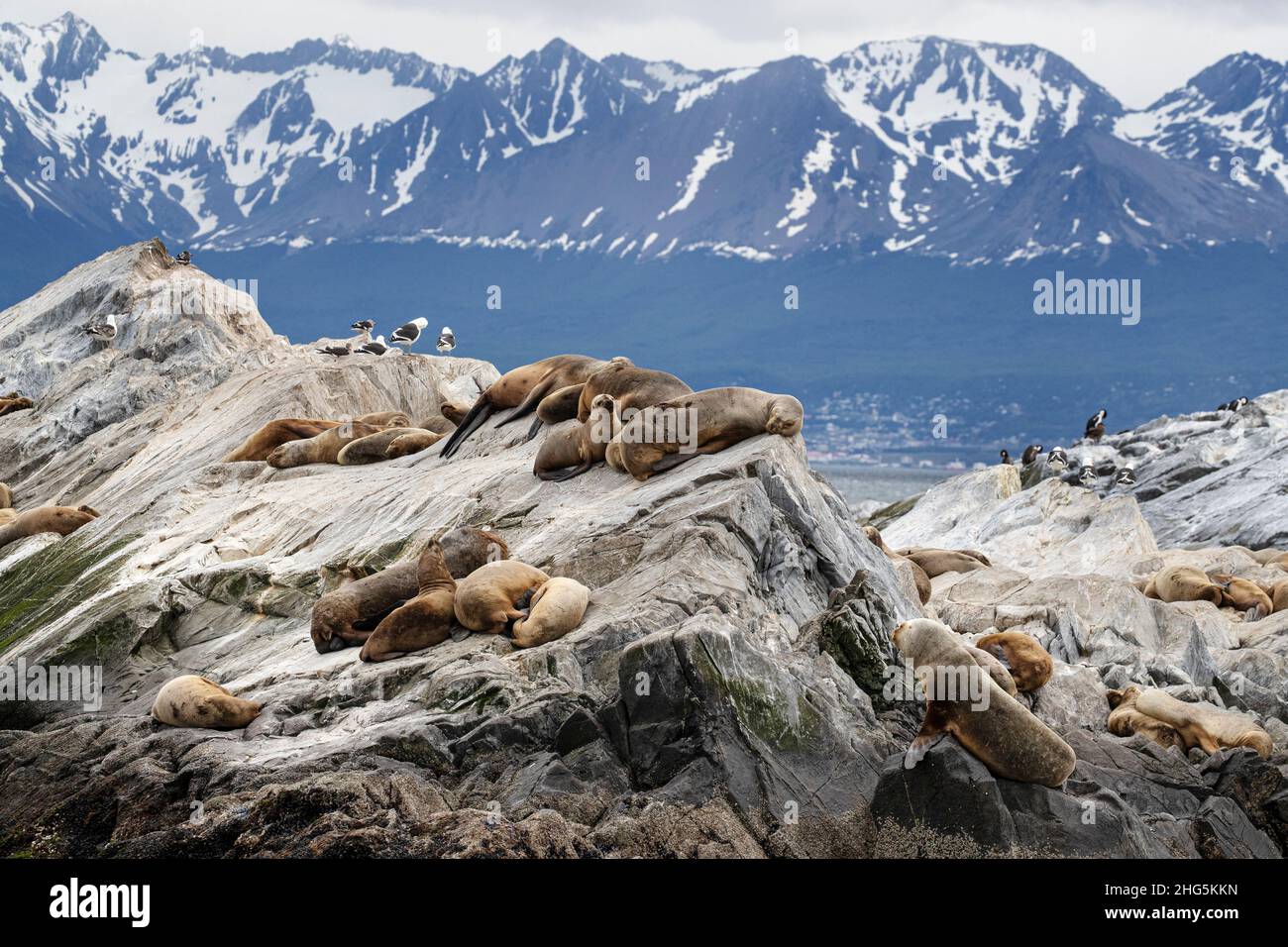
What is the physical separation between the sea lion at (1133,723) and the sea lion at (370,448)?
8.57 meters

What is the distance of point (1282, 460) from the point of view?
32688 mm

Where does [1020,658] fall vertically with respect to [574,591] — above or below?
below

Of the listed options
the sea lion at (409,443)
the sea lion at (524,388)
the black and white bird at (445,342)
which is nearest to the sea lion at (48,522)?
the sea lion at (409,443)

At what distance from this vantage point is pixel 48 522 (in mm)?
16609

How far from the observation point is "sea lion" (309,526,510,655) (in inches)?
424

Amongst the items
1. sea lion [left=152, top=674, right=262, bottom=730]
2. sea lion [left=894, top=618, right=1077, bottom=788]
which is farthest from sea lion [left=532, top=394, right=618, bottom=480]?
sea lion [left=894, top=618, right=1077, bottom=788]

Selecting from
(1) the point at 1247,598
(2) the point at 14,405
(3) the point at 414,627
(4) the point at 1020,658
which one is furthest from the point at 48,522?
(1) the point at 1247,598

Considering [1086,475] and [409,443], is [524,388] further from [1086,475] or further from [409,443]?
[1086,475]

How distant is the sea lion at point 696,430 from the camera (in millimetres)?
12633

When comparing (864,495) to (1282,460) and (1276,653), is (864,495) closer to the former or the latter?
(1282,460)

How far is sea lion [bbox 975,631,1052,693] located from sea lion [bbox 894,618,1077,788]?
9.87 feet

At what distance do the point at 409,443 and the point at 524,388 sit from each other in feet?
5.39
